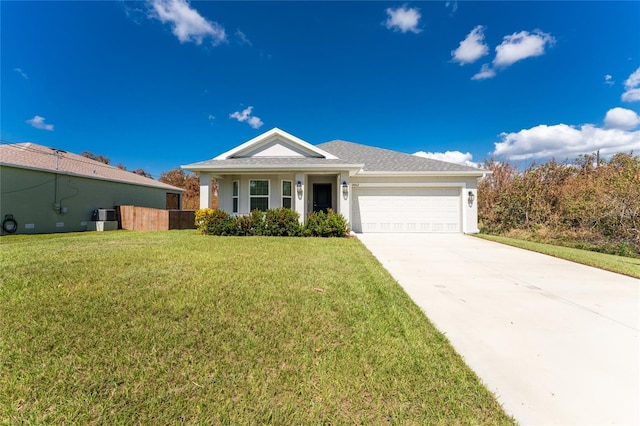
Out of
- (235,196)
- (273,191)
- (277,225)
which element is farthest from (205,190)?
(277,225)

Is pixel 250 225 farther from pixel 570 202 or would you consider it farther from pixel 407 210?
pixel 570 202

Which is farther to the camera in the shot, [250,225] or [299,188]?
[299,188]

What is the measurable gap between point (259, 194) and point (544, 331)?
34.8ft

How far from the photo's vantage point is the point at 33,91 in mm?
16938

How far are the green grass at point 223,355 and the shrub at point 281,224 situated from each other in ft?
18.3

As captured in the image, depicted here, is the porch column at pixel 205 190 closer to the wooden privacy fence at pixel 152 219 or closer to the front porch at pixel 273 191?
the front porch at pixel 273 191

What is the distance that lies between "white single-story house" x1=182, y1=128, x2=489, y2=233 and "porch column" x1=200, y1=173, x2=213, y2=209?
0.12 metres

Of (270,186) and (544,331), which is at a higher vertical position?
(270,186)

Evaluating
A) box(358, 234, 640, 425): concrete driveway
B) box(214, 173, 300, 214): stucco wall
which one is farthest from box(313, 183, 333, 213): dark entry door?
box(358, 234, 640, 425): concrete driveway

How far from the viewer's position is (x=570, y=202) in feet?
33.3

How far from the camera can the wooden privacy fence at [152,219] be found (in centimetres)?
1399

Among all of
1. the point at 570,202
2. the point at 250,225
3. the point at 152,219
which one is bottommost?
the point at 250,225

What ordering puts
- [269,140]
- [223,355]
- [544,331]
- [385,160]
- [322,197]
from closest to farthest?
[223,355] < [544,331] < [269,140] < [322,197] < [385,160]

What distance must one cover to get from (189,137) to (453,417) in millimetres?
23866
